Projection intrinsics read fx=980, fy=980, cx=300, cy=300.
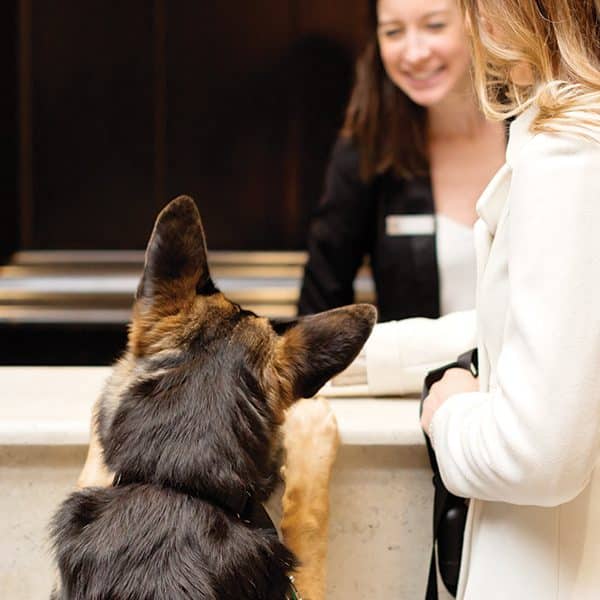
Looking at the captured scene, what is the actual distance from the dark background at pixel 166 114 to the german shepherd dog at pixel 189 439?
317 centimetres

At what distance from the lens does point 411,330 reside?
5.09 feet

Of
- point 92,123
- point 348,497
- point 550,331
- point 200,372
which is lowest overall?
point 348,497

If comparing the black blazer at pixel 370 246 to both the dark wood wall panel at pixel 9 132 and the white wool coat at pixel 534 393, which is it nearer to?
the white wool coat at pixel 534 393

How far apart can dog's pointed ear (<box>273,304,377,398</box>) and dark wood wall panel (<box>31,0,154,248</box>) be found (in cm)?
325

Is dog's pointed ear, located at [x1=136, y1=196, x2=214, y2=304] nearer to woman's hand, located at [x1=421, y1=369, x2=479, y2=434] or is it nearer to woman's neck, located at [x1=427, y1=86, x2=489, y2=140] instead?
woman's hand, located at [x1=421, y1=369, x2=479, y2=434]

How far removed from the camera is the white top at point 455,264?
240 cm

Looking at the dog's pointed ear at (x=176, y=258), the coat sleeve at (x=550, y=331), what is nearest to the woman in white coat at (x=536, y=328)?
the coat sleeve at (x=550, y=331)

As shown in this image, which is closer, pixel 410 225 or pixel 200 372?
pixel 200 372

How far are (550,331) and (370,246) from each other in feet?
5.32

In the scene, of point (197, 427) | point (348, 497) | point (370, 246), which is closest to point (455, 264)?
point (370, 246)

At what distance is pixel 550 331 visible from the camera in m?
1.00

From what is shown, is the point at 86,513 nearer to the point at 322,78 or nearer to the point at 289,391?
the point at 289,391

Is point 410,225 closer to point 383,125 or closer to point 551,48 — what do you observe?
point 383,125

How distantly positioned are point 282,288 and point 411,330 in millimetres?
2641
